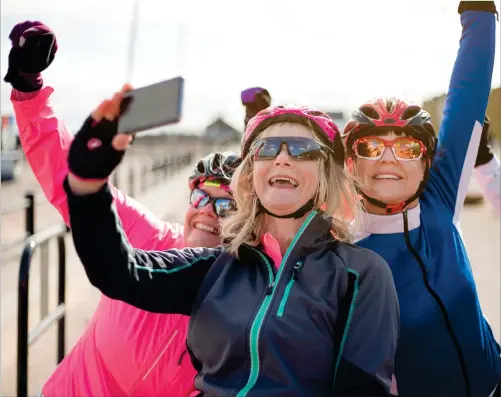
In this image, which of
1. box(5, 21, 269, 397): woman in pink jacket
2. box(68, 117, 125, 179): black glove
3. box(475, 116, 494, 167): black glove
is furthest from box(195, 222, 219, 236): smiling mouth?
box(475, 116, 494, 167): black glove

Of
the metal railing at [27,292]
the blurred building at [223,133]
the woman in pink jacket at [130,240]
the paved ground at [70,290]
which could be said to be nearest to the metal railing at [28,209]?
the metal railing at [27,292]

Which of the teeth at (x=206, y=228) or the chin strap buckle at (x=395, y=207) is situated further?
the teeth at (x=206, y=228)

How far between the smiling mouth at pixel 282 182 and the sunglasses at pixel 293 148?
Result: 0.07 metres

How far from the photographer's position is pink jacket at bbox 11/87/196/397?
221 cm

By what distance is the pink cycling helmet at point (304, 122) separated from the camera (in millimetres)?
2014

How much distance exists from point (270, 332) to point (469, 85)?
1425 millimetres

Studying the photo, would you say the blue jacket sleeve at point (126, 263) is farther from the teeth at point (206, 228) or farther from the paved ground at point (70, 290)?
the paved ground at point (70, 290)

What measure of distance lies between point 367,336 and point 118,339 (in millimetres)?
1136

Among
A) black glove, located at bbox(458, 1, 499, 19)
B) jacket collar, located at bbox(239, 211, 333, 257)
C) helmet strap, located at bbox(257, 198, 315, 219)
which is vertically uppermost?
black glove, located at bbox(458, 1, 499, 19)

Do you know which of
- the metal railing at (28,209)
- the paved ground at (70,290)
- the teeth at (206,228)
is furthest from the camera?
the paved ground at (70,290)

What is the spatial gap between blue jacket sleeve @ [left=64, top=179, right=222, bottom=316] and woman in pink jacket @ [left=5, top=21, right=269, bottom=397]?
1.32 ft

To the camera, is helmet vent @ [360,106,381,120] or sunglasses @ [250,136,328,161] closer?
sunglasses @ [250,136,328,161]

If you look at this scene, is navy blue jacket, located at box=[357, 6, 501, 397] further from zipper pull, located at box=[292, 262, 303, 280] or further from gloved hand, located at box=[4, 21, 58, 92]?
gloved hand, located at box=[4, 21, 58, 92]

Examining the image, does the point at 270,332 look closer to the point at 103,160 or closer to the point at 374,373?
the point at 374,373
